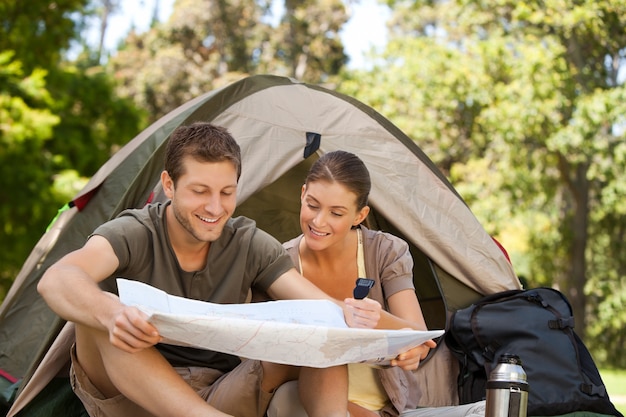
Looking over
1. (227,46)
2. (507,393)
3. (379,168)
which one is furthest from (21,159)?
(227,46)

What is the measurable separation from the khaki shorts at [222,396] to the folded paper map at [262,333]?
0.24 metres

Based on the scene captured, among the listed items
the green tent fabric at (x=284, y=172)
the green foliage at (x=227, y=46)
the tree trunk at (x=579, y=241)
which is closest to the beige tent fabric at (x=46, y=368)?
the green tent fabric at (x=284, y=172)

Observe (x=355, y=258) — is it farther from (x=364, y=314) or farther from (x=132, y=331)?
(x=132, y=331)

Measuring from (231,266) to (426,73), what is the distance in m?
10.2

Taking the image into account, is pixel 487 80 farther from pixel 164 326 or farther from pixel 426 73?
pixel 164 326

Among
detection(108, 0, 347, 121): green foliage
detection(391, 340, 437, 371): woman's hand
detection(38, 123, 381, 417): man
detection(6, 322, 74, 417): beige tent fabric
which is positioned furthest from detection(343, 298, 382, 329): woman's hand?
detection(108, 0, 347, 121): green foliage

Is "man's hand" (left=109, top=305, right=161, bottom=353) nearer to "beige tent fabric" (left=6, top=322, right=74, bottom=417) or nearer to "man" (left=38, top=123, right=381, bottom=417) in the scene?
"man" (left=38, top=123, right=381, bottom=417)

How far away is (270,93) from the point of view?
3.53 metres

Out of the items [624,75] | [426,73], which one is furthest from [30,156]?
[624,75]

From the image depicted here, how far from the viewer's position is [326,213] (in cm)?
259

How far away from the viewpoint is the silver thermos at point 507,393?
6.75ft

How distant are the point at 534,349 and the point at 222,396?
1219 millimetres

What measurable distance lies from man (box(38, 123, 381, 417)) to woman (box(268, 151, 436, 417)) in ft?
0.83

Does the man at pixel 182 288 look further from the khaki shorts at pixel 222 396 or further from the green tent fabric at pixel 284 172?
the green tent fabric at pixel 284 172
